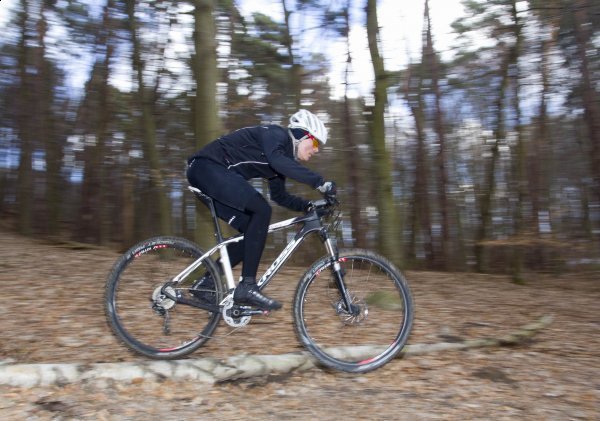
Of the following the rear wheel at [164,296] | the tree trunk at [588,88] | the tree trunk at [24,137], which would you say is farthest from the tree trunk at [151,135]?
the tree trunk at [588,88]

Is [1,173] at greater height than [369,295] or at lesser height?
greater

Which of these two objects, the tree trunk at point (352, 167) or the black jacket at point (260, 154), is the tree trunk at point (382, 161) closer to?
the tree trunk at point (352, 167)

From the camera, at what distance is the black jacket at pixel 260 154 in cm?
351

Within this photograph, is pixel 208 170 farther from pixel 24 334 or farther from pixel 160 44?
pixel 160 44

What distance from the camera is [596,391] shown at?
3.44 metres

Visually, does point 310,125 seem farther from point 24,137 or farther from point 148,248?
point 24,137

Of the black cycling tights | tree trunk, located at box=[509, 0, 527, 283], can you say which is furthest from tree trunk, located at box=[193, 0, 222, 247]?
tree trunk, located at box=[509, 0, 527, 283]

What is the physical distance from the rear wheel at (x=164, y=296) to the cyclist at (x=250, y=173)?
109mm

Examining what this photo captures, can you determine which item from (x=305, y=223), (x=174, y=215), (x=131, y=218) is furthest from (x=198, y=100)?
(x=131, y=218)

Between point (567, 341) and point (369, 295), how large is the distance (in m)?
2.11

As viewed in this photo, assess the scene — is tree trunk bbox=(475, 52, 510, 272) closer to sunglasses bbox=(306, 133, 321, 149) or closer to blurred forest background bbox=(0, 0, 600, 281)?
blurred forest background bbox=(0, 0, 600, 281)

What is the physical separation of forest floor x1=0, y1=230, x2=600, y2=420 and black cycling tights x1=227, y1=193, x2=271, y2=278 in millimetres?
715

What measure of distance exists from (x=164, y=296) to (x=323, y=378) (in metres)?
1.28

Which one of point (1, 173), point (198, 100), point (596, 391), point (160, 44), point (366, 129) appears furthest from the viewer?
point (1, 173)
